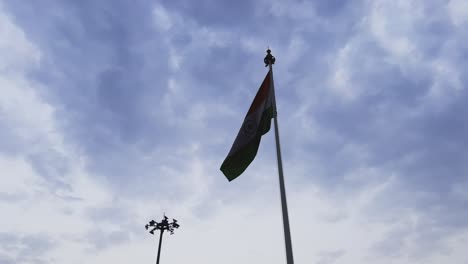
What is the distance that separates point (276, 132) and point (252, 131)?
33.9 inches

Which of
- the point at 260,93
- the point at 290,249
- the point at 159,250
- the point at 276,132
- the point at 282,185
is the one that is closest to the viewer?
the point at 290,249

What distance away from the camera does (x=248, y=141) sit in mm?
10906

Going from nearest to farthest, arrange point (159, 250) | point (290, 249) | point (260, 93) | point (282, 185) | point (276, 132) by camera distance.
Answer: point (290, 249), point (282, 185), point (276, 132), point (260, 93), point (159, 250)

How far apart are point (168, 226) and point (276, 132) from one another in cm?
1712

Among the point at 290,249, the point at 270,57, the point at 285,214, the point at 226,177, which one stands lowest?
the point at 290,249

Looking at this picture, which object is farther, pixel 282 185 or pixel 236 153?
pixel 236 153

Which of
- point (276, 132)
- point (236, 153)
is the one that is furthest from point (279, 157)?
point (236, 153)

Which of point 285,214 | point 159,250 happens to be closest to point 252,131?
point 285,214

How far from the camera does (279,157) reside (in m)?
10.2

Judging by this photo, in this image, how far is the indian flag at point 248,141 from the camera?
35.8 ft

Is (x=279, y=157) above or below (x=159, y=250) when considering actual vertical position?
below

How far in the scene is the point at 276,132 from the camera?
34.9 ft

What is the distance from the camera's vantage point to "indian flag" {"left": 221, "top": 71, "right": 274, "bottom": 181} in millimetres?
10914

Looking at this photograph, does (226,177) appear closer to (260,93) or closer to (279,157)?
(279,157)
